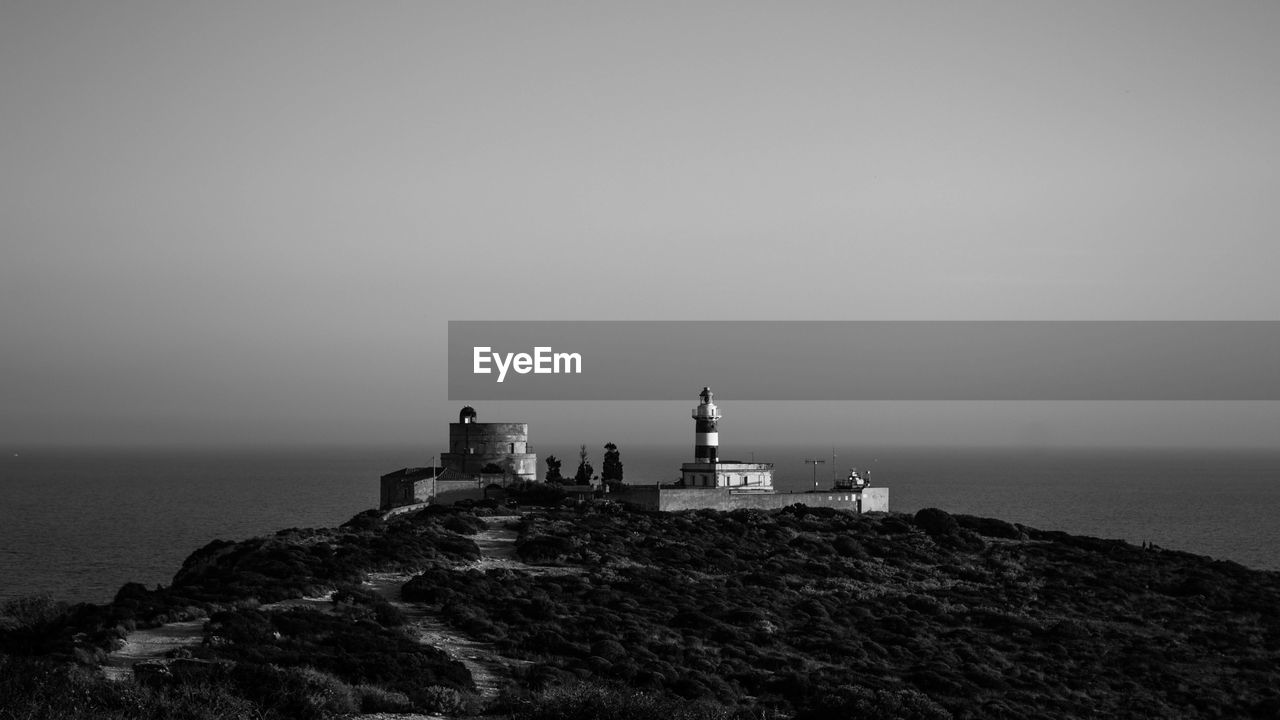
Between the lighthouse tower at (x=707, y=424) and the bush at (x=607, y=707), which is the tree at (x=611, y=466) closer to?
the lighthouse tower at (x=707, y=424)

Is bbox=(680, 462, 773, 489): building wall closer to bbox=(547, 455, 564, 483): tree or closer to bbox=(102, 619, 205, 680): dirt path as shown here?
bbox=(547, 455, 564, 483): tree

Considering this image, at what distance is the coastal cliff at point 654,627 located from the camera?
20.0 metres

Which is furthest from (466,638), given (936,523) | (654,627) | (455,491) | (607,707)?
(936,523)

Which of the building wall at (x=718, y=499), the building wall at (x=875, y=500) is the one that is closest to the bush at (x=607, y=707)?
the building wall at (x=718, y=499)

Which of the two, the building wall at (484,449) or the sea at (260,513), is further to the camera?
the sea at (260,513)

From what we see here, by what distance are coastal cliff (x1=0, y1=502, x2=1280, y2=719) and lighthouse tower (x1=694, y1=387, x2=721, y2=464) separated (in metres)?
6.04

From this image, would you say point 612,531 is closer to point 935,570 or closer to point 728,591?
point 728,591

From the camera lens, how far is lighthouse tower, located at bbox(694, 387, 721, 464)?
5834 cm

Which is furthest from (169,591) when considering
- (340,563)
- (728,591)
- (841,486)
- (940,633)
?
(841,486)

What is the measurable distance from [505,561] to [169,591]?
11750mm

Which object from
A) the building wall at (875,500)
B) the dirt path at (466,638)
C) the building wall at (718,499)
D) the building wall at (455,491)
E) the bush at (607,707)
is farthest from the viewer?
the building wall at (875,500)

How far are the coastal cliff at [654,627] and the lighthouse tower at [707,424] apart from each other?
6.04 metres

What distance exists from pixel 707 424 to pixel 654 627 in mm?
28823

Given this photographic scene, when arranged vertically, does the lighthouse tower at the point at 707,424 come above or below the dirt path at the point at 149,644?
above
